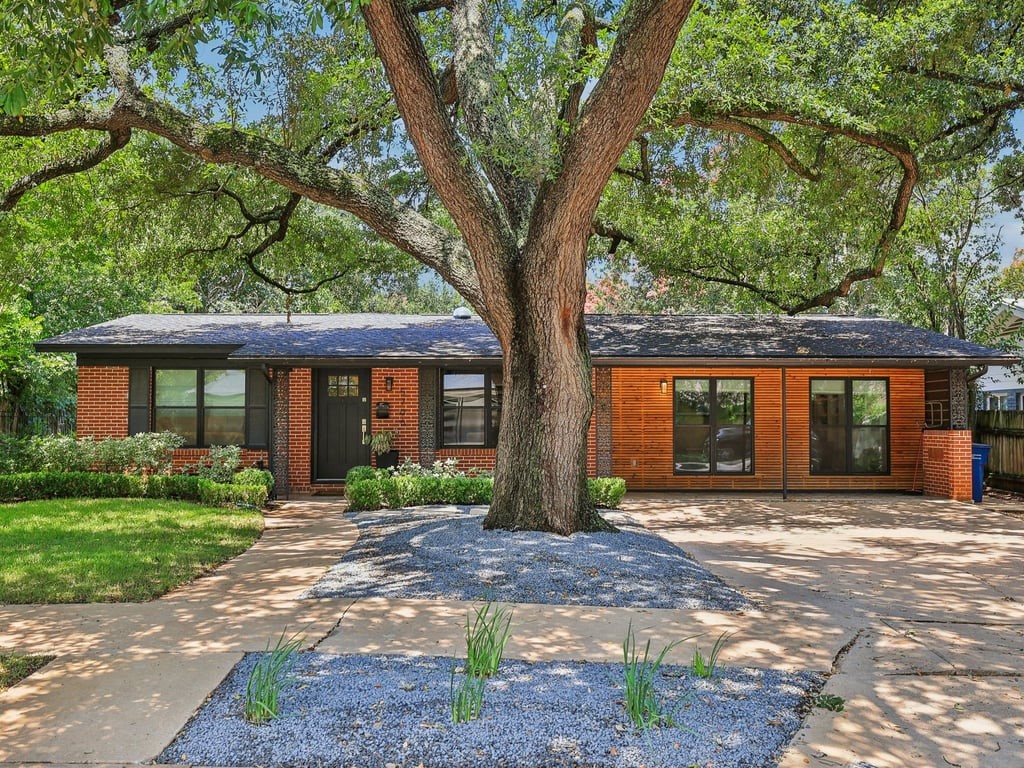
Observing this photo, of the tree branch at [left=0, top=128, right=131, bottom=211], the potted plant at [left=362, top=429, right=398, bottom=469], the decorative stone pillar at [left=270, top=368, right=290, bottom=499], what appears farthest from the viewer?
the potted plant at [left=362, top=429, right=398, bottom=469]

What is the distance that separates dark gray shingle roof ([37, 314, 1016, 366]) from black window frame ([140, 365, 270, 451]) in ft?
1.92

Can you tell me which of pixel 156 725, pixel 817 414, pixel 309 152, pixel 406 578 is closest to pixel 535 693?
pixel 156 725

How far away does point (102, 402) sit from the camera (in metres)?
13.1

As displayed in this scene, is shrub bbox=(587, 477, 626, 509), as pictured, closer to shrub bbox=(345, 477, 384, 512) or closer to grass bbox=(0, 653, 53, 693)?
shrub bbox=(345, 477, 384, 512)

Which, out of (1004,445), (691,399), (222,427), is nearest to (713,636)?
(691,399)

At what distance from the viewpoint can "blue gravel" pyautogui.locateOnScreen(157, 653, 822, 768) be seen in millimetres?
3121

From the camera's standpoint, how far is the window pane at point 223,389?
43.8 ft

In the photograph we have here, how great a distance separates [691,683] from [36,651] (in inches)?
151

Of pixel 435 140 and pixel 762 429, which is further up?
pixel 435 140

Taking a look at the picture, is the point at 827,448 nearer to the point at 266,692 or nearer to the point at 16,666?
the point at 266,692

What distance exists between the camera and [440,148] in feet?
23.3

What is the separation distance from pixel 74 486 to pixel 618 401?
29.5ft

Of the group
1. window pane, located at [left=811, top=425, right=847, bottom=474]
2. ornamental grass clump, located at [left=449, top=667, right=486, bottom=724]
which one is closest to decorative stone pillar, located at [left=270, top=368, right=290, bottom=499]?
window pane, located at [left=811, top=425, right=847, bottom=474]

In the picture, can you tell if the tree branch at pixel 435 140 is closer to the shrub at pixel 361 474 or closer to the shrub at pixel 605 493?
the shrub at pixel 605 493
